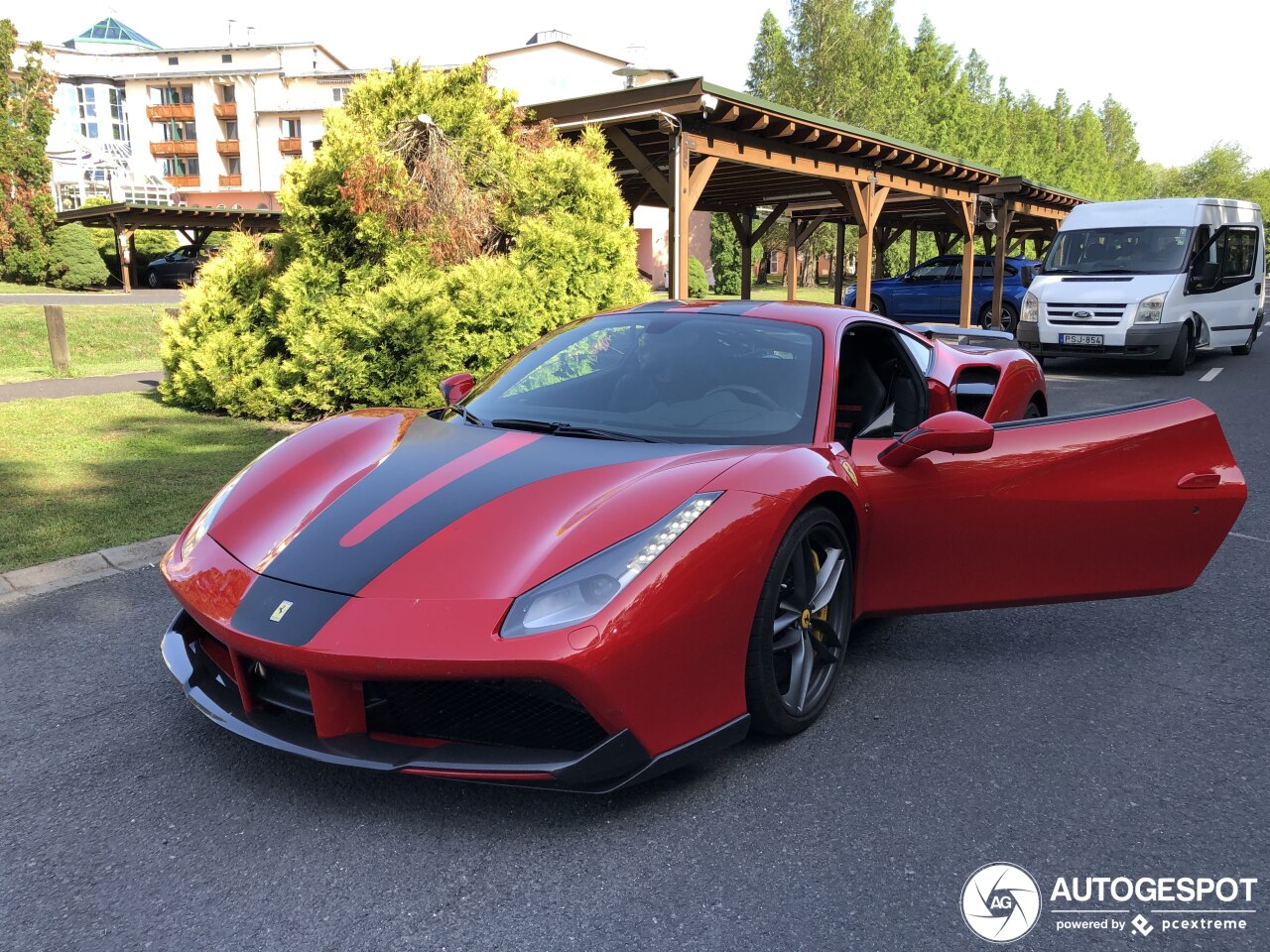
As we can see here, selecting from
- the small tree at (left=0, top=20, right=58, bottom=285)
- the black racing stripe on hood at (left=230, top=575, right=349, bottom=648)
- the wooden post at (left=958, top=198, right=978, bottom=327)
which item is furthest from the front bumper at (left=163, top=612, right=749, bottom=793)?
the small tree at (left=0, top=20, right=58, bottom=285)

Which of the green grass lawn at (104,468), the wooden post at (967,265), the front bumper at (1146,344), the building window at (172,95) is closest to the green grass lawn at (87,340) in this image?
the green grass lawn at (104,468)

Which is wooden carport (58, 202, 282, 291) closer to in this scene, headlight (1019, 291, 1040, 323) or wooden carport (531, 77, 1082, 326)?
wooden carport (531, 77, 1082, 326)

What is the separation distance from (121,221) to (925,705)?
3317cm

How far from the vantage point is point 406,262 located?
827cm

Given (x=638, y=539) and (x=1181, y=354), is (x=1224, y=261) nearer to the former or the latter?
(x=1181, y=354)

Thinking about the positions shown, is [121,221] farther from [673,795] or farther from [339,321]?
[673,795]

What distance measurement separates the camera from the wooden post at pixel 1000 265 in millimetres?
20047

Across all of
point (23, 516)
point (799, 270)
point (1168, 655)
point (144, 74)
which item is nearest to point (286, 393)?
point (23, 516)

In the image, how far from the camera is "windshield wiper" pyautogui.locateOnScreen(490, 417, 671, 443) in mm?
3111

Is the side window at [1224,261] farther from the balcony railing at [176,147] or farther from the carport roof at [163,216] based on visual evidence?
the balcony railing at [176,147]

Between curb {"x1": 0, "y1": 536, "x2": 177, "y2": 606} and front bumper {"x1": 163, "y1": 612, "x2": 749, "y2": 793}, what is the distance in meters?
2.28

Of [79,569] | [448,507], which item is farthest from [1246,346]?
[79,569]

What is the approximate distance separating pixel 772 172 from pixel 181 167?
207 ft

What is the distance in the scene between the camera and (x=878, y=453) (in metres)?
3.26
